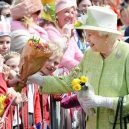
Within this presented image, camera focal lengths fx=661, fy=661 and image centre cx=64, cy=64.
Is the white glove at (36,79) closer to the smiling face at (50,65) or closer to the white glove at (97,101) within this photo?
the white glove at (97,101)

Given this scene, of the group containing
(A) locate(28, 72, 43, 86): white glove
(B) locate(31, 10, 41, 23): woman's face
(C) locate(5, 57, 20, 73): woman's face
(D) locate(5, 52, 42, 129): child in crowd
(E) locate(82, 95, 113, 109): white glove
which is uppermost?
(B) locate(31, 10, 41, 23): woman's face

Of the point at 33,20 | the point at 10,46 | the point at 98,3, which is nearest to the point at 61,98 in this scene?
the point at 10,46

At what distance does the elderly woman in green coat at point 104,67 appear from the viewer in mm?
6043

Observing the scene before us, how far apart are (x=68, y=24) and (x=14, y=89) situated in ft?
9.08

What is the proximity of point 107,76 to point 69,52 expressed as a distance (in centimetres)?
280

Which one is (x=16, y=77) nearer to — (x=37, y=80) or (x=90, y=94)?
(x=37, y=80)

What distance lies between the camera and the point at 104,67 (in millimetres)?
6203

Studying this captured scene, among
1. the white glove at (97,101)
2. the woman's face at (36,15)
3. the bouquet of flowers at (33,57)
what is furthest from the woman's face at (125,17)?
the white glove at (97,101)

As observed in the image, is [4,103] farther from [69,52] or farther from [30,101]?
[69,52]

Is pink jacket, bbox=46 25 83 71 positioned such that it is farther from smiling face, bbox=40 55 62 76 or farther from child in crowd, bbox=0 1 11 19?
smiling face, bbox=40 55 62 76

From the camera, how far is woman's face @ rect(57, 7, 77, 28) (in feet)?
32.3

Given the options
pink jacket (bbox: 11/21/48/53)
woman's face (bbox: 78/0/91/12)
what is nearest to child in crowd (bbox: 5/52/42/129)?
pink jacket (bbox: 11/21/48/53)

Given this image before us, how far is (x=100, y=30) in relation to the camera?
6055 millimetres

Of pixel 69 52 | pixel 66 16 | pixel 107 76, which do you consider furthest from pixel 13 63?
pixel 66 16
